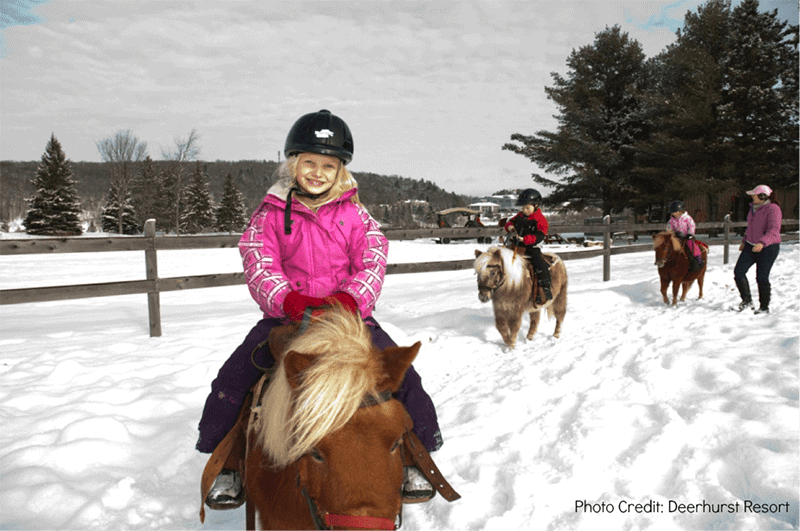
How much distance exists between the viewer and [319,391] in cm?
124

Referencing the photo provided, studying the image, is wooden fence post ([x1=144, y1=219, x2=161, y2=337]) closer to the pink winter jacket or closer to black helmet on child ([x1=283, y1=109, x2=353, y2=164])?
the pink winter jacket

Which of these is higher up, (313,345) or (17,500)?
(313,345)

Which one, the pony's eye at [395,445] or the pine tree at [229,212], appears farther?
the pine tree at [229,212]

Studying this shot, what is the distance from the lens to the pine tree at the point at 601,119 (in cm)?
2492

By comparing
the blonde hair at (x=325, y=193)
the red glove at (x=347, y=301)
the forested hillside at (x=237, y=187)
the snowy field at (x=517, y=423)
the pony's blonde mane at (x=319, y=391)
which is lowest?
the snowy field at (x=517, y=423)

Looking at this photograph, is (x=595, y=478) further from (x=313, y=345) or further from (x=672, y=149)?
(x=672, y=149)

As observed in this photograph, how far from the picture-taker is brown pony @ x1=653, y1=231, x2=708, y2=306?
738 centimetres

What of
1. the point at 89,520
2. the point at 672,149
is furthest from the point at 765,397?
the point at 672,149

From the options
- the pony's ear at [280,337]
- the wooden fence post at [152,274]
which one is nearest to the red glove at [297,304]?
the pony's ear at [280,337]

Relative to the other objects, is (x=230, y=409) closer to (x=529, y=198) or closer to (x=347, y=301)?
(x=347, y=301)

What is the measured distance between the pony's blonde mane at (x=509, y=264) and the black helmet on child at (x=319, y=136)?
3640mm

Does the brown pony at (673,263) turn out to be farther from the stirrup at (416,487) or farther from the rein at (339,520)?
the rein at (339,520)

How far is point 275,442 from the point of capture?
1.33m

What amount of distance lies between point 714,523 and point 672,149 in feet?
79.9
